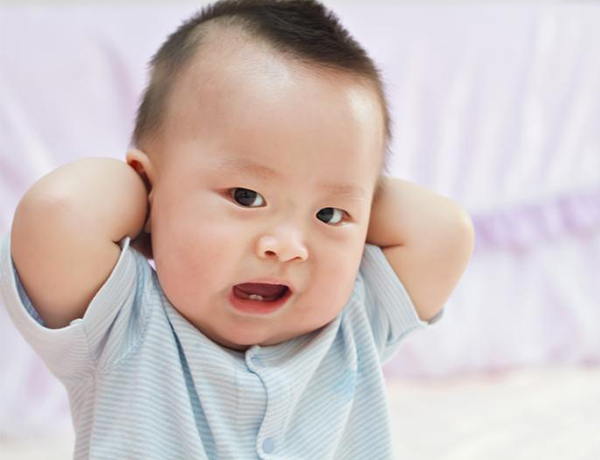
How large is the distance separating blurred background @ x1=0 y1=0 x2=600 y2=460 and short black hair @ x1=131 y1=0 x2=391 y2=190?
1.85ft

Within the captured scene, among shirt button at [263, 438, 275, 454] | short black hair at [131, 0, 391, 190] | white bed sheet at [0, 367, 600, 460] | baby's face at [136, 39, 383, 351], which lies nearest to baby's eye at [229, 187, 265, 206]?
baby's face at [136, 39, 383, 351]

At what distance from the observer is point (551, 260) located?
1615 millimetres

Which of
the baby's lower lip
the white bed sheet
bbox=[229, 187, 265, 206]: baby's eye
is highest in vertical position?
bbox=[229, 187, 265, 206]: baby's eye

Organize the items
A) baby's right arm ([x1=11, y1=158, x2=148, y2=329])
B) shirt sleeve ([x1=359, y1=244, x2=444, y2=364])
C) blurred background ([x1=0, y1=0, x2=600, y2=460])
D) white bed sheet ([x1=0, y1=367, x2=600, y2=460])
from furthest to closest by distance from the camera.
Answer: blurred background ([x1=0, y1=0, x2=600, y2=460]), white bed sheet ([x1=0, y1=367, x2=600, y2=460]), shirt sleeve ([x1=359, y1=244, x2=444, y2=364]), baby's right arm ([x1=11, y1=158, x2=148, y2=329])

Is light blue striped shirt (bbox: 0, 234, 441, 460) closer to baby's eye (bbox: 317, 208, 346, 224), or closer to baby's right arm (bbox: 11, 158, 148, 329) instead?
baby's right arm (bbox: 11, 158, 148, 329)

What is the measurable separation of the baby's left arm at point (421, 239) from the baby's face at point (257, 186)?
11 cm

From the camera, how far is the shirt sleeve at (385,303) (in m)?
0.96

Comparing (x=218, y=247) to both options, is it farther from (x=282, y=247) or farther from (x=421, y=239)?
(x=421, y=239)

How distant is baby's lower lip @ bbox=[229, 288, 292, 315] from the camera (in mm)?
842

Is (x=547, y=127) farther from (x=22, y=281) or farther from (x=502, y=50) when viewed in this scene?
(x=22, y=281)

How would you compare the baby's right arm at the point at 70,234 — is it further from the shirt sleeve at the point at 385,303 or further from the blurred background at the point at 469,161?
the blurred background at the point at 469,161

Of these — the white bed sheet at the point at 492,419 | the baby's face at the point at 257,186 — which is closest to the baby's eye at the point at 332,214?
the baby's face at the point at 257,186

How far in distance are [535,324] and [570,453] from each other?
1.22 ft

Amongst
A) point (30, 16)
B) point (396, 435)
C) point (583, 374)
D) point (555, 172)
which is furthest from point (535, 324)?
point (30, 16)
